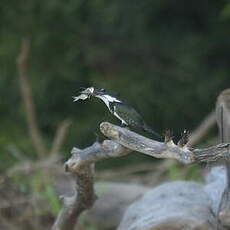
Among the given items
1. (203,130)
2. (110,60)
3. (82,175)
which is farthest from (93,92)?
(110,60)

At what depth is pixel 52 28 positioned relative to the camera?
7.66m

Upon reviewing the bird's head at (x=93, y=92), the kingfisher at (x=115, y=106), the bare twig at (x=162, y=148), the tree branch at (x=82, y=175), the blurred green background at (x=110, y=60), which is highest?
the blurred green background at (x=110, y=60)

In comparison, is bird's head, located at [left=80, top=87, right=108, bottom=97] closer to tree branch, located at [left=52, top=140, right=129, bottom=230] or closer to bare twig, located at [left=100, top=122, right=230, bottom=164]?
bare twig, located at [left=100, top=122, right=230, bottom=164]

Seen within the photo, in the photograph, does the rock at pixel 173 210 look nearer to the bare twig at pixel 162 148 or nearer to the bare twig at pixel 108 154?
the bare twig at pixel 108 154

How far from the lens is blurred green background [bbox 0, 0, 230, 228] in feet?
23.7

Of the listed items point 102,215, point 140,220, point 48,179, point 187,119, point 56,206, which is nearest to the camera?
point 140,220

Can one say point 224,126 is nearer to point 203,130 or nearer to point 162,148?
point 162,148

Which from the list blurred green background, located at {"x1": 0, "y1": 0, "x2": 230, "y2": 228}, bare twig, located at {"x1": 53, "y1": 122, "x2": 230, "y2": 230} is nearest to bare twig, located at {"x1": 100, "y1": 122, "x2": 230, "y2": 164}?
bare twig, located at {"x1": 53, "y1": 122, "x2": 230, "y2": 230}

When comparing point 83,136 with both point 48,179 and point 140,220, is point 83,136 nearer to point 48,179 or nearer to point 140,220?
point 48,179

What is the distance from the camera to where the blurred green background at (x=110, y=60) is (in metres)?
7.21

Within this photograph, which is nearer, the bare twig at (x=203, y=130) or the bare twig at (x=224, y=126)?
the bare twig at (x=224, y=126)

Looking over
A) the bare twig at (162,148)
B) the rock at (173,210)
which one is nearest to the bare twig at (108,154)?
the bare twig at (162,148)

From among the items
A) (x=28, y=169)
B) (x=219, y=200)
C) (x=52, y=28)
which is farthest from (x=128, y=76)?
(x=219, y=200)

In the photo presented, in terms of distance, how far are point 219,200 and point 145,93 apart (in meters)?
3.76
